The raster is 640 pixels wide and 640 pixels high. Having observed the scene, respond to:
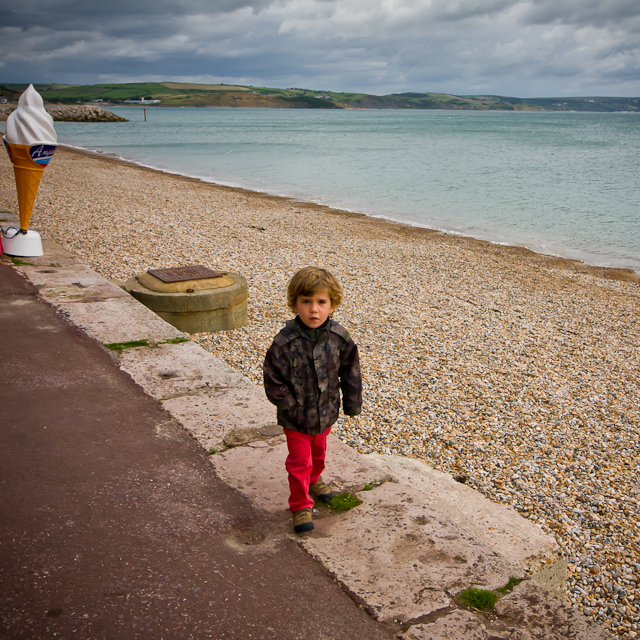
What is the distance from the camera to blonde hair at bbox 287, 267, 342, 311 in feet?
8.74

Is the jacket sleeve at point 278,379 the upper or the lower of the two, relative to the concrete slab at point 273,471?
upper

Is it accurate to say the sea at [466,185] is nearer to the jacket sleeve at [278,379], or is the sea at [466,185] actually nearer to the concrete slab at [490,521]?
the concrete slab at [490,521]

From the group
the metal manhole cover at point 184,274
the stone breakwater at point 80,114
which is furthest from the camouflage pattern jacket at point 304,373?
the stone breakwater at point 80,114

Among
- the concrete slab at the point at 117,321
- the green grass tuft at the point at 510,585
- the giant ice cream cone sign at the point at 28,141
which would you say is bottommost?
the green grass tuft at the point at 510,585

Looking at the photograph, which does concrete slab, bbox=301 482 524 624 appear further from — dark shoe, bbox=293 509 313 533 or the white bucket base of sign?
the white bucket base of sign

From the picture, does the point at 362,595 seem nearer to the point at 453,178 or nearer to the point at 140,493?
the point at 140,493

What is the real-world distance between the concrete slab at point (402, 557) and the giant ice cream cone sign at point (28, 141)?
6.57 m

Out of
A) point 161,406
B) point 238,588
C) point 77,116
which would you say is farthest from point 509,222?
point 77,116

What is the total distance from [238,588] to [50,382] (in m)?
2.56

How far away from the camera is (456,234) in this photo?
16750 mm

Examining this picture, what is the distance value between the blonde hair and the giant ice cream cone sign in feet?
19.9

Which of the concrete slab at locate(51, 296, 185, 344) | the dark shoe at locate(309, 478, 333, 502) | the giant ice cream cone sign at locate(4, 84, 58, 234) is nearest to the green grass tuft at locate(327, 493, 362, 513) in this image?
the dark shoe at locate(309, 478, 333, 502)

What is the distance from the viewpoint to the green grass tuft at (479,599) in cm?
228

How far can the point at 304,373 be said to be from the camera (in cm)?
273
